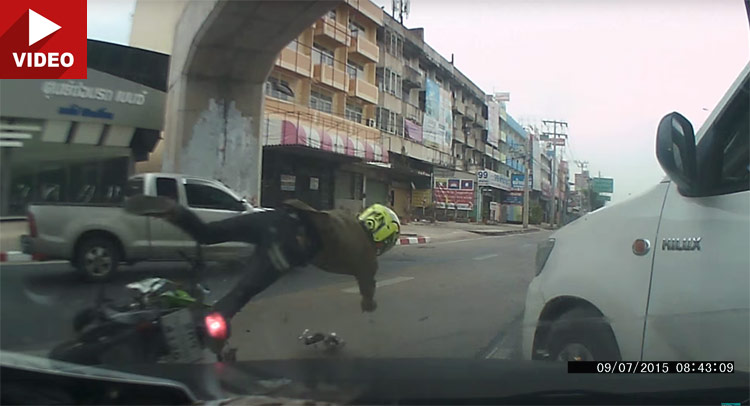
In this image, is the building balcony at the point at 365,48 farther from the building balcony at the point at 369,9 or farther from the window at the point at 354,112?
the window at the point at 354,112

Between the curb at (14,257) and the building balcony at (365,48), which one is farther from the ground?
the building balcony at (365,48)

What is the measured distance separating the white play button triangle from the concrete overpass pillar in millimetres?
621

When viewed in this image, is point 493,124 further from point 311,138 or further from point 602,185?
point 311,138

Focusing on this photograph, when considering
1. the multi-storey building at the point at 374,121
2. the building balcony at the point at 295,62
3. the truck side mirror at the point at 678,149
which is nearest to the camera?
the truck side mirror at the point at 678,149

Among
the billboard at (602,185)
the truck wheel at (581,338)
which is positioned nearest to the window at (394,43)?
the billboard at (602,185)

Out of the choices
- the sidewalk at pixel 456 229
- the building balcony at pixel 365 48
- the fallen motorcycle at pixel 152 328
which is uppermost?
the building balcony at pixel 365 48

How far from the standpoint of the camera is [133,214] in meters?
2.74

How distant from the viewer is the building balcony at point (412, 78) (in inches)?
165

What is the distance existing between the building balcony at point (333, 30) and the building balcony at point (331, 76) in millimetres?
230

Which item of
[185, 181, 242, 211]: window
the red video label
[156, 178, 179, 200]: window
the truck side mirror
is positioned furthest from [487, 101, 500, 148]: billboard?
the red video label

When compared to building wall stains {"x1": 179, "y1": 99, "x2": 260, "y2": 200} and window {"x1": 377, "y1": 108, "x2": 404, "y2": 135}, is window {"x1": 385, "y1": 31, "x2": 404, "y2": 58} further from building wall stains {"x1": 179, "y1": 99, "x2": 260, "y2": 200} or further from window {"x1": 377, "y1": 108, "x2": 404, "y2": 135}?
building wall stains {"x1": 179, "y1": 99, "x2": 260, "y2": 200}

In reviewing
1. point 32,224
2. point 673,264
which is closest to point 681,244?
point 673,264

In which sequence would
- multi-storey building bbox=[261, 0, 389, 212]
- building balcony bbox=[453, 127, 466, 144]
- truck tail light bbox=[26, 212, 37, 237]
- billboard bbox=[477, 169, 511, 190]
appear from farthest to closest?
1. billboard bbox=[477, 169, 511, 190]
2. building balcony bbox=[453, 127, 466, 144]
3. multi-storey building bbox=[261, 0, 389, 212]
4. truck tail light bbox=[26, 212, 37, 237]

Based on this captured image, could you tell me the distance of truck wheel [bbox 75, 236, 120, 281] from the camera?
2746 millimetres
